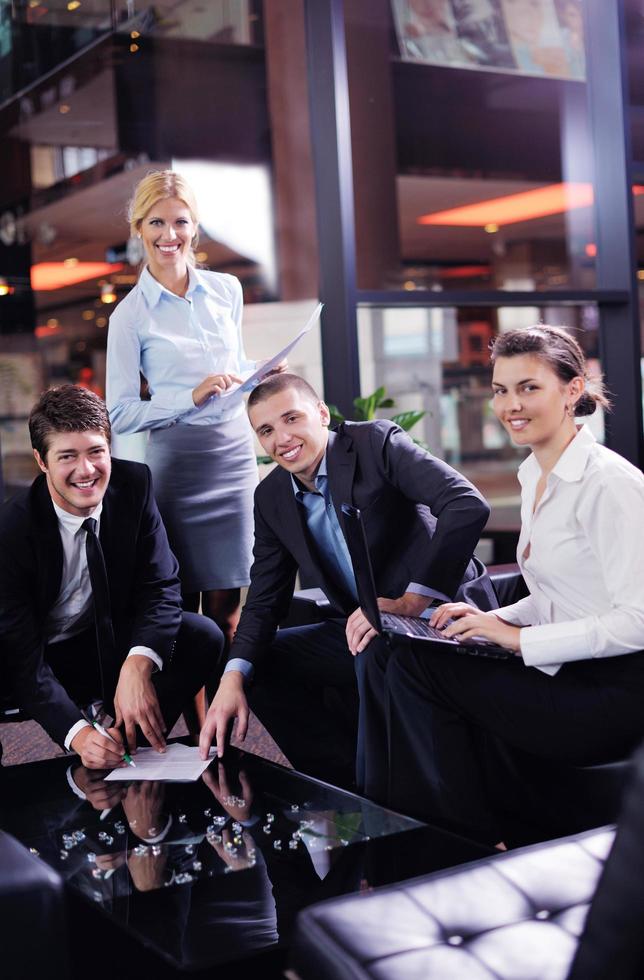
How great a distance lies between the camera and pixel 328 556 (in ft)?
9.40

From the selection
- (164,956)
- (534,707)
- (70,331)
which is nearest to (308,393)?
(534,707)

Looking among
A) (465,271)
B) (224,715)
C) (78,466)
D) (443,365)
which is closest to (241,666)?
(224,715)

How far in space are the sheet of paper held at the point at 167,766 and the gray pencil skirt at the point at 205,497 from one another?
89 centimetres

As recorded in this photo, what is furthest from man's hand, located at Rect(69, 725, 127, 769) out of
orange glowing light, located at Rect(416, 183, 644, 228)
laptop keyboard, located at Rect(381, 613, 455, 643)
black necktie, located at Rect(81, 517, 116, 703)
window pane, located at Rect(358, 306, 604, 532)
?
orange glowing light, located at Rect(416, 183, 644, 228)

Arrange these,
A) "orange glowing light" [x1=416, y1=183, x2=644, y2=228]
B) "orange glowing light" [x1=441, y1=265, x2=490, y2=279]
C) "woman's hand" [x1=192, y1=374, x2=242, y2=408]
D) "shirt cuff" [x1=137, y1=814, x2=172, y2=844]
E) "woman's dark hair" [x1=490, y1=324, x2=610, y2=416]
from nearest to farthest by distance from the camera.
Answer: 1. "shirt cuff" [x1=137, y1=814, x2=172, y2=844]
2. "woman's dark hair" [x1=490, y1=324, x2=610, y2=416]
3. "woman's hand" [x1=192, y1=374, x2=242, y2=408]
4. "orange glowing light" [x1=416, y1=183, x2=644, y2=228]
5. "orange glowing light" [x1=441, y1=265, x2=490, y2=279]

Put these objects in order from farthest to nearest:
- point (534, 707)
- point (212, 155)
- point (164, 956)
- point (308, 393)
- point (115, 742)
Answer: point (212, 155), point (308, 393), point (115, 742), point (534, 707), point (164, 956)

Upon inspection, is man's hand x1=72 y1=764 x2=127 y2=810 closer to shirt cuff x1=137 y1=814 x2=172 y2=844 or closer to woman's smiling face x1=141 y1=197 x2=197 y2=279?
shirt cuff x1=137 y1=814 x2=172 y2=844

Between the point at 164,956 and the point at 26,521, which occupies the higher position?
the point at 26,521

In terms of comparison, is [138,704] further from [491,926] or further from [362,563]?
[491,926]

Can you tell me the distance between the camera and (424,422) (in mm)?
5504

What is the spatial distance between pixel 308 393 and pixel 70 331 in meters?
3.38

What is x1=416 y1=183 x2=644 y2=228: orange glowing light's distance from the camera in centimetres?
1020

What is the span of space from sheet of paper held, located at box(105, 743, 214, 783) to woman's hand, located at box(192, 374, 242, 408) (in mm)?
1082

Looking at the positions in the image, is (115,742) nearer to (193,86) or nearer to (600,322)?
(600,322)
